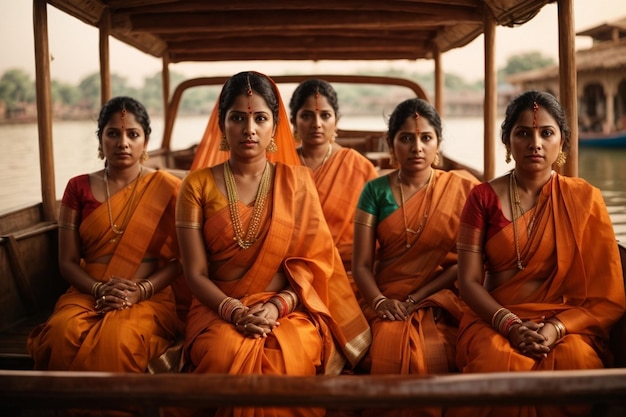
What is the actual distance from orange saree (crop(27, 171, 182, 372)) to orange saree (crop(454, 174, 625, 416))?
1414 millimetres

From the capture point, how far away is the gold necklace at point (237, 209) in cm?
277

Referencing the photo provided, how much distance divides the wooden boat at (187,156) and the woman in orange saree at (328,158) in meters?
0.95


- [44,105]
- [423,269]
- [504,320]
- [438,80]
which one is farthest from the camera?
[438,80]

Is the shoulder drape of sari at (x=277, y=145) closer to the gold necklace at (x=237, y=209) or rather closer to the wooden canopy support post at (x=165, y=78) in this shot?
the gold necklace at (x=237, y=209)

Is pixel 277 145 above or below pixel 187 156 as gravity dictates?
below

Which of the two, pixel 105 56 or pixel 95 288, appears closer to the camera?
pixel 95 288

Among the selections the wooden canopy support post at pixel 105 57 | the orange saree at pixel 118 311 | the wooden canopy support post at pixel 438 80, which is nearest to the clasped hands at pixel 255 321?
the orange saree at pixel 118 311

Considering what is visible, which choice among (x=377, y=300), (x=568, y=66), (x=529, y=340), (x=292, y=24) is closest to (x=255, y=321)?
(x=377, y=300)

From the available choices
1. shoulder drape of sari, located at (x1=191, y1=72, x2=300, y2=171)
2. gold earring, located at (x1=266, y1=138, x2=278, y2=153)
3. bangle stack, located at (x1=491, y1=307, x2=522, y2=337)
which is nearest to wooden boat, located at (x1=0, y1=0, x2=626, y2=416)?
bangle stack, located at (x1=491, y1=307, x2=522, y2=337)

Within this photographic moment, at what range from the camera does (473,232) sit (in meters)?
2.69

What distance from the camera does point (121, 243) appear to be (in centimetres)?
300

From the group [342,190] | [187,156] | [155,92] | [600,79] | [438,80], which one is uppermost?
[155,92]

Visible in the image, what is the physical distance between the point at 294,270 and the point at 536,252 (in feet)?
3.58

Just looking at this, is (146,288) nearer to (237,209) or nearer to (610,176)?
(237,209)
